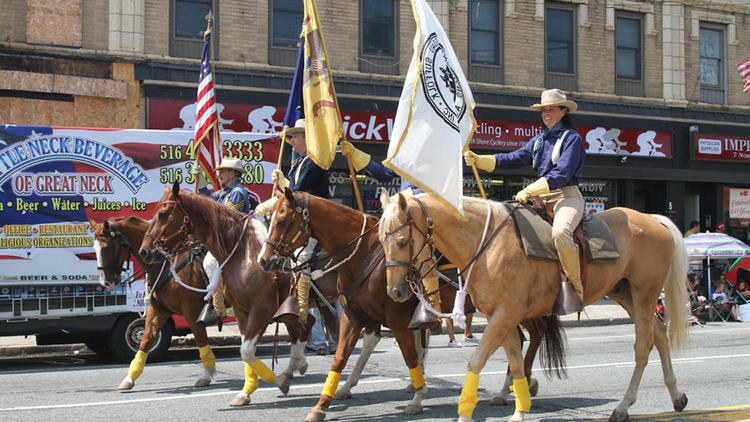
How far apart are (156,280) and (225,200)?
131 cm

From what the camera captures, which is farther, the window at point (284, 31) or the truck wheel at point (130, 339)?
the window at point (284, 31)

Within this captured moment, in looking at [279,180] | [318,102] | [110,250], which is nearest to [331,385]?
[279,180]

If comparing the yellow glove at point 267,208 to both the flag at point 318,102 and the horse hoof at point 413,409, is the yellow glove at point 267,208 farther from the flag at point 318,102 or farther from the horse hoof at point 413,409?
the horse hoof at point 413,409

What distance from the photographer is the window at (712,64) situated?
25078 millimetres

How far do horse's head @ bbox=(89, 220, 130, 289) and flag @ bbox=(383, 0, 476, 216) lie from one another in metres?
4.75

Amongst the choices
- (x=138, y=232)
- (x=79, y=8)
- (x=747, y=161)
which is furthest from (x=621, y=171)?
(x=138, y=232)

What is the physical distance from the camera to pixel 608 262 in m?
7.76

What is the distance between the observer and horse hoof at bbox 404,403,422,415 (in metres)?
8.20

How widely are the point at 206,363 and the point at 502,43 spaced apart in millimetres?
14657

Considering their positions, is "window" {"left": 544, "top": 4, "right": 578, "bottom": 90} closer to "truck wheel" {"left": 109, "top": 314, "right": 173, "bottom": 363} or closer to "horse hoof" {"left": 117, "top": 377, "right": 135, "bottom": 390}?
"truck wheel" {"left": 109, "top": 314, "right": 173, "bottom": 363}

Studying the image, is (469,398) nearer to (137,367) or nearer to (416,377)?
(416,377)

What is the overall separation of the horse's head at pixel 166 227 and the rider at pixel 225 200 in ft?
2.06

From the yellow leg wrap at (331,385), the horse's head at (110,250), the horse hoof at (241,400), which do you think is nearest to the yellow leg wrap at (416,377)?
the yellow leg wrap at (331,385)

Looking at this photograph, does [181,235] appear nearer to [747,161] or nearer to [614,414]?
[614,414]
